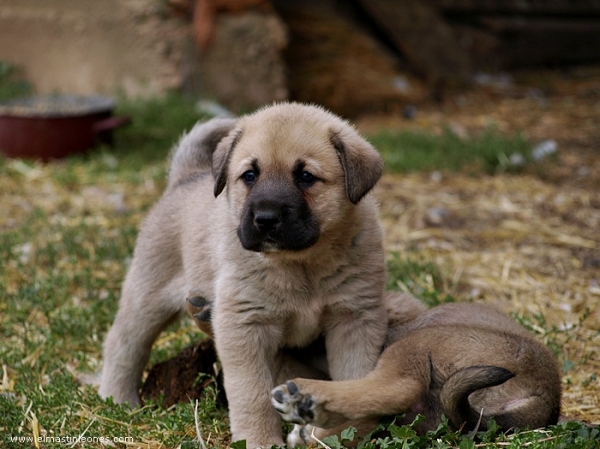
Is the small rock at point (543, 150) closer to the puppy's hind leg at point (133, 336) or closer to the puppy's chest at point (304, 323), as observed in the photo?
the puppy's hind leg at point (133, 336)

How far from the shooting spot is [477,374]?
129 inches

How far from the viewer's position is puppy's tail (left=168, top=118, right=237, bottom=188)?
4781 mm

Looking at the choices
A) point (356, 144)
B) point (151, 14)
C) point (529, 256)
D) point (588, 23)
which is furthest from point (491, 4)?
point (356, 144)

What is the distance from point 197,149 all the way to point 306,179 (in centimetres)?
136

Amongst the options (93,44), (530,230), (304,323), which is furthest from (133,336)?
(93,44)

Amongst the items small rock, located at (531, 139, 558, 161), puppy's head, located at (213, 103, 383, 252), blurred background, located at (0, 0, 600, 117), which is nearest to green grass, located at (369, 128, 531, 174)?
small rock, located at (531, 139, 558, 161)

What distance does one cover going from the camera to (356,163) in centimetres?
375

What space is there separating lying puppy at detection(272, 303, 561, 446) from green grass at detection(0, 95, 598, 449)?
0.12m

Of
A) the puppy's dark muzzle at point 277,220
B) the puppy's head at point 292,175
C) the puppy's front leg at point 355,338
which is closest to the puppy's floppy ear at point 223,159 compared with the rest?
the puppy's head at point 292,175

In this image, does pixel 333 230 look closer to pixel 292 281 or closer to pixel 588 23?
pixel 292 281

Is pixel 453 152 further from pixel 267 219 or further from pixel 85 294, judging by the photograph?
pixel 267 219

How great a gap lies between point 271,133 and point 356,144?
40 centimetres

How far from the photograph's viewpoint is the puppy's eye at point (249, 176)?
146 inches

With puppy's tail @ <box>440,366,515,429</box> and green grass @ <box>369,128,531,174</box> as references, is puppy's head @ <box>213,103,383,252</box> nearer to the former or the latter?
puppy's tail @ <box>440,366,515,429</box>
